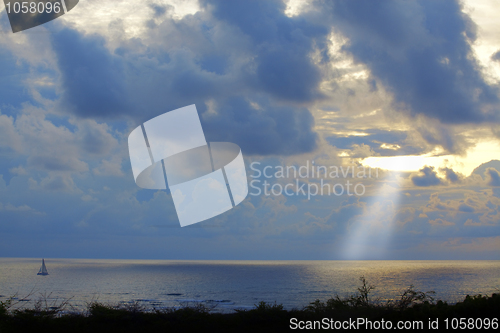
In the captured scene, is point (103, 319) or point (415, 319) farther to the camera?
A: point (103, 319)

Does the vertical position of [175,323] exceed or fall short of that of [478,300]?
it falls short

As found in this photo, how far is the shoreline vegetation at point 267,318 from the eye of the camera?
49.6ft

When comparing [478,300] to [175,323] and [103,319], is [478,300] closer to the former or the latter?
[175,323]

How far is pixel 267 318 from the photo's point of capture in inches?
661

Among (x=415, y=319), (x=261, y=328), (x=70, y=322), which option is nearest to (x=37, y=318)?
(x=70, y=322)

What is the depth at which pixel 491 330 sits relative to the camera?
569 inches

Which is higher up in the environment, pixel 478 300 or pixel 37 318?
pixel 478 300

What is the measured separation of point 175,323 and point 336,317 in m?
6.45

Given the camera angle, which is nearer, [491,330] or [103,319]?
[491,330]

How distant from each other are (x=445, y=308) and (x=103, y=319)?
45.4 ft

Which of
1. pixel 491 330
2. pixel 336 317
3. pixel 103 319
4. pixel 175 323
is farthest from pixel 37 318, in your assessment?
pixel 491 330

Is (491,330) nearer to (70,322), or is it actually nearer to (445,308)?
(445,308)

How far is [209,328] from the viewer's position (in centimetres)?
1622

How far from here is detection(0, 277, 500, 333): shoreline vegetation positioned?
596 inches
